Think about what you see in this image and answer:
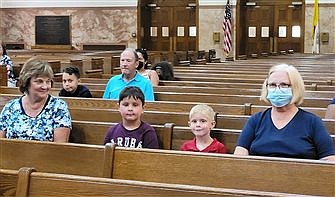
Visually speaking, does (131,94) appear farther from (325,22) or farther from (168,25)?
(168,25)

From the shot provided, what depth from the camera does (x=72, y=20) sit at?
62.2 feet

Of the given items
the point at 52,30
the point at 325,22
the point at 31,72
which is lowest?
the point at 31,72

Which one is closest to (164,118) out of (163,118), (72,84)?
(163,118)

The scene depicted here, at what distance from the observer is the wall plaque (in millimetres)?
19016

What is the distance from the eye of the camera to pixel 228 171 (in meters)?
2.68

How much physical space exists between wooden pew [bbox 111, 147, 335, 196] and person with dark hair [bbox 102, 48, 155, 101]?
2390mm

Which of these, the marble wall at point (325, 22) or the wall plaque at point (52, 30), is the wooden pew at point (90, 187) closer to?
the marble wall at point (325, 22)

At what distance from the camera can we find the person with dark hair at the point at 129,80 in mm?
5227

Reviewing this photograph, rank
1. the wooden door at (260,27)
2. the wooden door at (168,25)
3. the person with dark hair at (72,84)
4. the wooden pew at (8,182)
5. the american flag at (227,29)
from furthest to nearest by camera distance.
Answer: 1. the wooden door at (168,25)
2. the wooden door at (260,27)
3. the american flag at (227,29)
4. the person with dark hair at (72,84)
5. the wooden pew at (8,182)

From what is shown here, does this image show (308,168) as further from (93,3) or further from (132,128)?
(93,3)

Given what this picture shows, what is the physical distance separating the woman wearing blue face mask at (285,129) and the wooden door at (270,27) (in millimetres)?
14462

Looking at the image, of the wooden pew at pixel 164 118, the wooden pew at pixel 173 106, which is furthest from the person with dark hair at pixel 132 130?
the wooden pew at pixel 173 106

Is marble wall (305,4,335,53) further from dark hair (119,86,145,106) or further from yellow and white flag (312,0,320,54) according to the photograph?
dark hair (119,86,145,106)

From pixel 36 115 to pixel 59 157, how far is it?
2.41 feet
